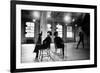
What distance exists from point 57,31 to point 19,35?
48 centimetres

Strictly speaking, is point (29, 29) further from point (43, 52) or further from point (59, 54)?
point (59, 54)

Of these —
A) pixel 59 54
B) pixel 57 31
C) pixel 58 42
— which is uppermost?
pixel 57 31

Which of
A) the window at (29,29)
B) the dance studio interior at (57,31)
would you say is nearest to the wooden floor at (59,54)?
the dance studio interior at (57,31)

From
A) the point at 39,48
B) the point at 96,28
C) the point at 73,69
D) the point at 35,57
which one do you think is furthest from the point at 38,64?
the point at 96,28

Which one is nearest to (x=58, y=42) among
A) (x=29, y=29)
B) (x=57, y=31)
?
(x=57, y=31)

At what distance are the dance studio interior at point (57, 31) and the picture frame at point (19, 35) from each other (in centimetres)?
5

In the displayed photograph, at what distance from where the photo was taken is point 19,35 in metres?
1.39

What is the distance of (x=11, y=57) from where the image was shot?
1.36m

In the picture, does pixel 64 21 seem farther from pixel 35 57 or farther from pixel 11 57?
pixel 11 57

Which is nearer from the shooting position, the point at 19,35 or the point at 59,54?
the point at 19,35

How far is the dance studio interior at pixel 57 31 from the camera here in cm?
141

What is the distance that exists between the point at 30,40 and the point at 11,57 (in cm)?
30

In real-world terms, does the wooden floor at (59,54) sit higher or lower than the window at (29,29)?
lower

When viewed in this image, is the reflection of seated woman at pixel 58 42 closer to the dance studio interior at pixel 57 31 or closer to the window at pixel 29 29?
the dance studio interior at pixel 57 31
